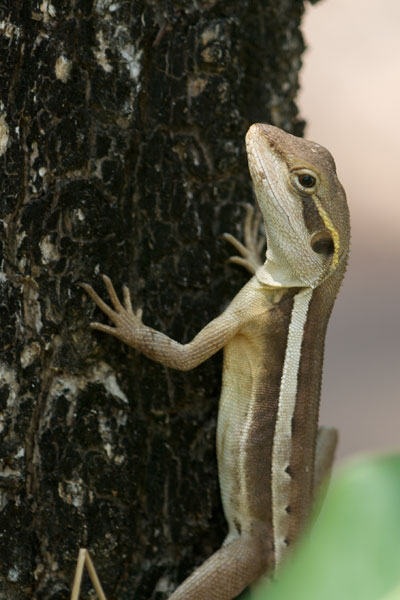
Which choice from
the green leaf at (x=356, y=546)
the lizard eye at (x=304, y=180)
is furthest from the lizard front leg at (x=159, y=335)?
the green leaf at (x=356, y=546)

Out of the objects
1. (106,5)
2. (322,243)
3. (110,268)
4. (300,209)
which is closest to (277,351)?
(322,243)

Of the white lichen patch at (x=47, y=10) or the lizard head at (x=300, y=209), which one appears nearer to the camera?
the white lichen patch at (x=47, y=10)

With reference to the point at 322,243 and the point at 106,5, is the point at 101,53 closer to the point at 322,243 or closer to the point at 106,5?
the point at 106,5

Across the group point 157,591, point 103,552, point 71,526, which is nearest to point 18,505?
point 71,526

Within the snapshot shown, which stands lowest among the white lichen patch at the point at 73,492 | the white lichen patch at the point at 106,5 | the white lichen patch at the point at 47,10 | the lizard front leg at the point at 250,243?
the white lichen patch at the point at 73,492

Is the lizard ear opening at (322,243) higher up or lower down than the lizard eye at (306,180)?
lower down

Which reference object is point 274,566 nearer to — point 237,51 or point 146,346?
point 146,346

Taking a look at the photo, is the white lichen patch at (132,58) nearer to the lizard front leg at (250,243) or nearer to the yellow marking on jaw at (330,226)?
the lizard front leg at (250,243)

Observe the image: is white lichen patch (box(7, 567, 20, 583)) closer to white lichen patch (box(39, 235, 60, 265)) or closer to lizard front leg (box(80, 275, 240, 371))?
lizard front leg (box(80, 275, 240, 371))
